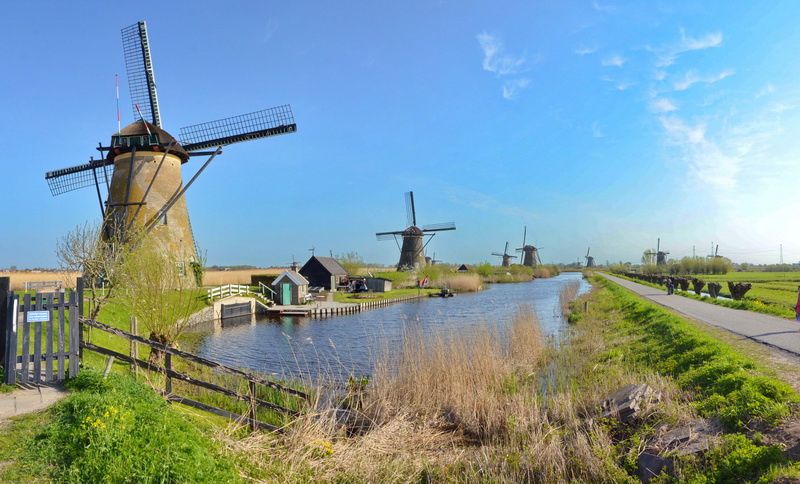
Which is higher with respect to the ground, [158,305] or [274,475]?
[158,305]

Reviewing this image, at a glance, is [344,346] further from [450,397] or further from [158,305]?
[450,397]

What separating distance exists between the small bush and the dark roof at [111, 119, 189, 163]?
72.1ft

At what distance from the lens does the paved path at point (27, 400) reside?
5613 mm

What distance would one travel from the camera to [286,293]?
102ft

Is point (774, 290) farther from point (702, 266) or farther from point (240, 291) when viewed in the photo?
point (702, 266)

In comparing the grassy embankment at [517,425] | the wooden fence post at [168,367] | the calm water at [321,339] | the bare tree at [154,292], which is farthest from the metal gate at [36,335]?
the bare tree at [154,292]

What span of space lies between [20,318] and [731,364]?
34.8 feet

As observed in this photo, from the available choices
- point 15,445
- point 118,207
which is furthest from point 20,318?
point 118,207

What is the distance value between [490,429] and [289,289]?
83.1 feet

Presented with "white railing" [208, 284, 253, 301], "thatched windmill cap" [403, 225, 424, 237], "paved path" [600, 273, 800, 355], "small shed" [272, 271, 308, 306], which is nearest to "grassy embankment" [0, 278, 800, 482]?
"paved path" [600, 273, 800, 355]

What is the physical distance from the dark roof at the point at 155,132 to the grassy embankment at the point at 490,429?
20.6 m

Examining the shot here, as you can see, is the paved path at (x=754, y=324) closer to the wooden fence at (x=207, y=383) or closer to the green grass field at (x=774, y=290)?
the green grass field at (x=774, y=290)

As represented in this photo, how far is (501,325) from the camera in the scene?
18.9 metres

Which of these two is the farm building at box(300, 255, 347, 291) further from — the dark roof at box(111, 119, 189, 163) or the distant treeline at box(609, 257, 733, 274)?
the distant treeline at box(609, 257, 733, 274)
